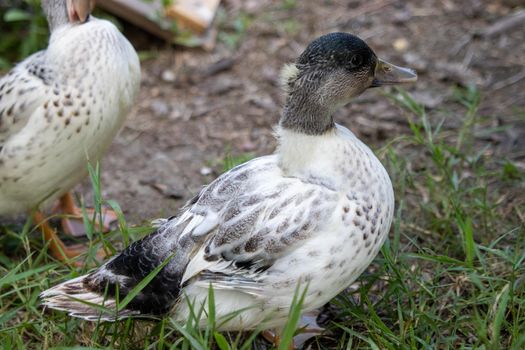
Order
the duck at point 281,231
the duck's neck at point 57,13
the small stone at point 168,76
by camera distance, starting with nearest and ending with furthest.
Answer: the duck at point 281,231
the duck's neck at point 57,13
the small stone at point 168,76

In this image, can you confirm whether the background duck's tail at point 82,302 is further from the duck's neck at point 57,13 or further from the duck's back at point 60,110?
the duck's neck at point 57,13

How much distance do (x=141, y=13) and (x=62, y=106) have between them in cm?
222

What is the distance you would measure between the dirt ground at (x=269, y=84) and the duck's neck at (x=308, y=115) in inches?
50.5

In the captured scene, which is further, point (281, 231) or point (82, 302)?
point (82, 302)

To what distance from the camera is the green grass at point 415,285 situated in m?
2.99

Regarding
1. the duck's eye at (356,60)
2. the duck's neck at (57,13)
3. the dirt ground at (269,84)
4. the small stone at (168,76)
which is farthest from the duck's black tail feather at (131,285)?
the small stone at (168,76)

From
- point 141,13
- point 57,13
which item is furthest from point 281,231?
point 141,13

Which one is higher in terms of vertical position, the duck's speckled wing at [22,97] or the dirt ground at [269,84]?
the duck's speckled wing at [22,97]

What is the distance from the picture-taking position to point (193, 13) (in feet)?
19.2

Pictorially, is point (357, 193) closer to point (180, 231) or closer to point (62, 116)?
point (180, 231)

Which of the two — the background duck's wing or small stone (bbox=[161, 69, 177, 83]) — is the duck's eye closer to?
the background duck's wing

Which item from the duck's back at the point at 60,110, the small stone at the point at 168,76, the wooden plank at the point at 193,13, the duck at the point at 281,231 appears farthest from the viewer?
the wooden plank at the point at 193,13

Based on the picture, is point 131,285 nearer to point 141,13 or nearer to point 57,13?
point 57,13

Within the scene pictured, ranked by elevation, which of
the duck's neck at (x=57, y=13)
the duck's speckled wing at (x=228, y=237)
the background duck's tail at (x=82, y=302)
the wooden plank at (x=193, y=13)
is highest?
the duck's neck at (x=57, y=13)
